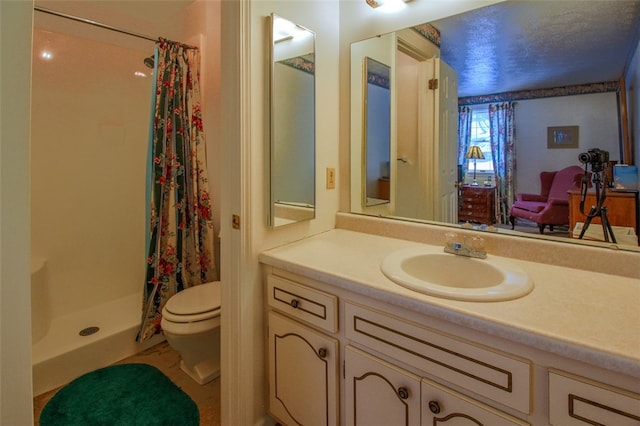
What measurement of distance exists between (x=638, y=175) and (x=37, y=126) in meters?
3.08

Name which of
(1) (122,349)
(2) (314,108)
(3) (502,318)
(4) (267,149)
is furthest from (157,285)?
(3) (502,318)

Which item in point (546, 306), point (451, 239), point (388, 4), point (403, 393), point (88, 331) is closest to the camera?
point (546, 306)

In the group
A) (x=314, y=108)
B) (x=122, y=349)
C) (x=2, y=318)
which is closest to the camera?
(x=2, y=318)

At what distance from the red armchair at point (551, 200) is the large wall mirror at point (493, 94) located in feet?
0.07

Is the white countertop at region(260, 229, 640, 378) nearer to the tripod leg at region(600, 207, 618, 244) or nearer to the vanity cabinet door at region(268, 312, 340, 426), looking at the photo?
the tripod leg at region(600, 207, 618, 244)

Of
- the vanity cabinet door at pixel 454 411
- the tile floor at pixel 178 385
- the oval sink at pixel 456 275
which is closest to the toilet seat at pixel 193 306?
the tile floor at pixel 178 385

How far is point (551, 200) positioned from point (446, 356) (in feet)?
2.55

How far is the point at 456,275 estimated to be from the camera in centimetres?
128

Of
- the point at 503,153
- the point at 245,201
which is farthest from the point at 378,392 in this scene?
the point at 503,153

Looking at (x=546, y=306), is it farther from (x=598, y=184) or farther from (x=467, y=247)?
(x=598, y=184)

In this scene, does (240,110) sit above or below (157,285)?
above

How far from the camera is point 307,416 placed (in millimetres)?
1246

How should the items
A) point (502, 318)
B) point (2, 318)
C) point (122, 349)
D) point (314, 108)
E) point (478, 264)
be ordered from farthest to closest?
point (122, 349) → point (314, 108) → point (478, 264) → point (502, 318) → point (2, 318)

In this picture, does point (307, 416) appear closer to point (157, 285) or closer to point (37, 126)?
point (157, 285)
